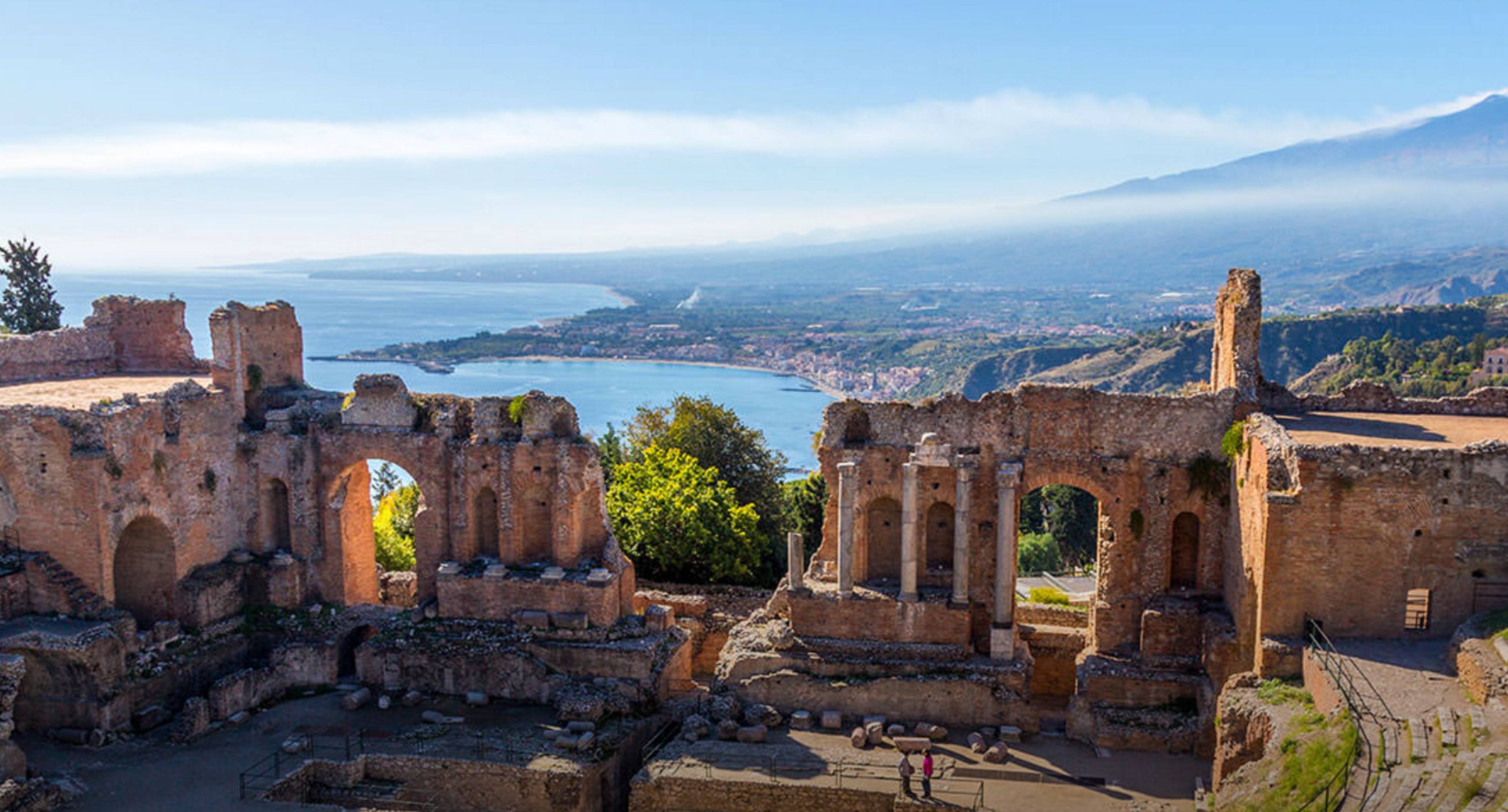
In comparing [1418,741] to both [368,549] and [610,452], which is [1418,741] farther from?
[610,452]

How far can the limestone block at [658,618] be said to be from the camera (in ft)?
77.7

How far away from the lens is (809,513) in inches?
1501

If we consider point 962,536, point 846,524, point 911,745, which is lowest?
point 911,745

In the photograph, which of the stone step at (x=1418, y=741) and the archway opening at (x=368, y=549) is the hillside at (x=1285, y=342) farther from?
the stone step at (x=1418, y=741)

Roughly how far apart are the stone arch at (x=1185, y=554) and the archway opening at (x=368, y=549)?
52.4ft

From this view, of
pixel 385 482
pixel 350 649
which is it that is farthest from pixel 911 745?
pixel 385 482

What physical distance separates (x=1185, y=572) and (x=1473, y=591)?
5745 millimetres

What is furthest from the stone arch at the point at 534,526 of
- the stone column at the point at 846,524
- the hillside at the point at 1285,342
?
the hillside at the point at 1285,342

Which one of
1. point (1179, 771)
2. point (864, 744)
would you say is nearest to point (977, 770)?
point (864, 744)

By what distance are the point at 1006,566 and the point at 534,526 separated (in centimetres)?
1010

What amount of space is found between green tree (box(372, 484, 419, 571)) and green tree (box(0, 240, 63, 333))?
13212mm

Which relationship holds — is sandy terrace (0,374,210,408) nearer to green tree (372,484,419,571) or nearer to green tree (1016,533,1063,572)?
green tree (372,484,419,571)

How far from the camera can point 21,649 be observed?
67.4ft

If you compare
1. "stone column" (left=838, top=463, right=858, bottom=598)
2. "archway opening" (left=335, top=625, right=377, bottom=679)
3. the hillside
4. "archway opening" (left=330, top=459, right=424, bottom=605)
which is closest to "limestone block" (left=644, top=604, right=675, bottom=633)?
"stone column" (left=838, top=463, right=858, bottom=598)
